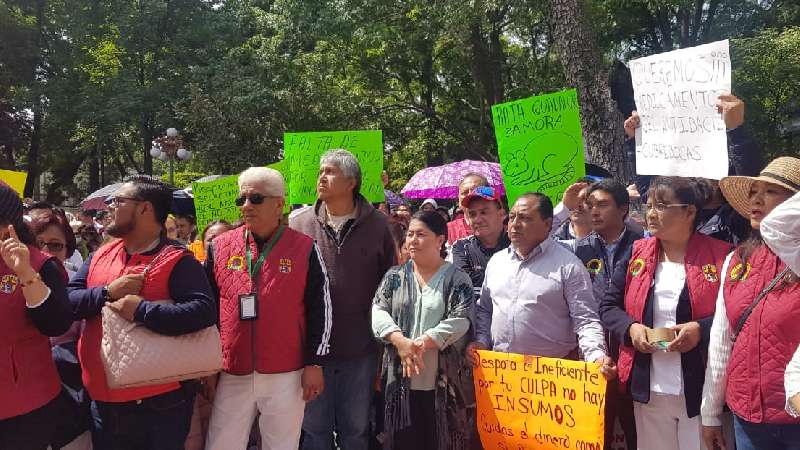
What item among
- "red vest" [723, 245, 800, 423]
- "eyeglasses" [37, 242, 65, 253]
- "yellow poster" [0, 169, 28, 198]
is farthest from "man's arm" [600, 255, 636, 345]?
"yellow poster" [0, 169, 28, 198]

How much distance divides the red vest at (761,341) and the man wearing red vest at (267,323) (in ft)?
6.87

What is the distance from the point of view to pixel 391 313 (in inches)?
158

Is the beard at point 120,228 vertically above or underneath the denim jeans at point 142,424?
above

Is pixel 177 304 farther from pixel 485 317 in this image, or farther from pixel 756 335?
pixel 756 335

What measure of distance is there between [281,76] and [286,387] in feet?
62.3

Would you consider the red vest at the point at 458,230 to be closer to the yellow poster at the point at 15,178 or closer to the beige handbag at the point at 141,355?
the beige handbag at the point at 141,355

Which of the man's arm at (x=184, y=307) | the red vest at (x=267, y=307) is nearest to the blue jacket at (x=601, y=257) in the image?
the red vest at (x=267, y=307)

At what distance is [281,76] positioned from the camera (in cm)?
2167

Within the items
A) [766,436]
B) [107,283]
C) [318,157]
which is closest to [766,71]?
[318,157]

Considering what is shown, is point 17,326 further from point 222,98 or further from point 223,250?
point 222,98

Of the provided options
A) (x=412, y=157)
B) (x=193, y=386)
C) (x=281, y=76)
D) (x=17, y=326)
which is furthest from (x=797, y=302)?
(x=412, y=157)

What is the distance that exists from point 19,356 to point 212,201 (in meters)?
3.36

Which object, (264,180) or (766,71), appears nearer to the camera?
(264,180)

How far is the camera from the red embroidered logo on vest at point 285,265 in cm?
382
